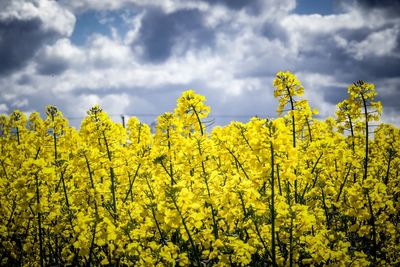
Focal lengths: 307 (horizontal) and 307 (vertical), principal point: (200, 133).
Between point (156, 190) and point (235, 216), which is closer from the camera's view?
point (235, 216)

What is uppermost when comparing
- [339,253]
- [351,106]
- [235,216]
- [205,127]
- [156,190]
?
[351,106]

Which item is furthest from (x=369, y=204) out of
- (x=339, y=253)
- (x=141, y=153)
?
(x=141, y=153)

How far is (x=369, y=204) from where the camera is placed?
4.75m

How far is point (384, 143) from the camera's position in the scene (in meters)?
8.52

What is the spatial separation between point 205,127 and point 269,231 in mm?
2320

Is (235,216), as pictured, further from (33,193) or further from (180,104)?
(33,193)

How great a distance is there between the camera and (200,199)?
4539 millimetres

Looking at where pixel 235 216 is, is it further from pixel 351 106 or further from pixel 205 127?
pixel 351 106

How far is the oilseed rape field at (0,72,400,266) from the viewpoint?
3797 millimetres

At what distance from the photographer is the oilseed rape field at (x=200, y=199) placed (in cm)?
380

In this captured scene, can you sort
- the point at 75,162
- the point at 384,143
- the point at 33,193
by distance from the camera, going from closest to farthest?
the point at 33,193 < the point at 75,162 < the point at 384,143

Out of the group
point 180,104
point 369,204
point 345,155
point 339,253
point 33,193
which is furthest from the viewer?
point 345,155

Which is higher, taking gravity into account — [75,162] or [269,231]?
[75,162]

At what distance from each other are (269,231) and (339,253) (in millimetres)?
890
